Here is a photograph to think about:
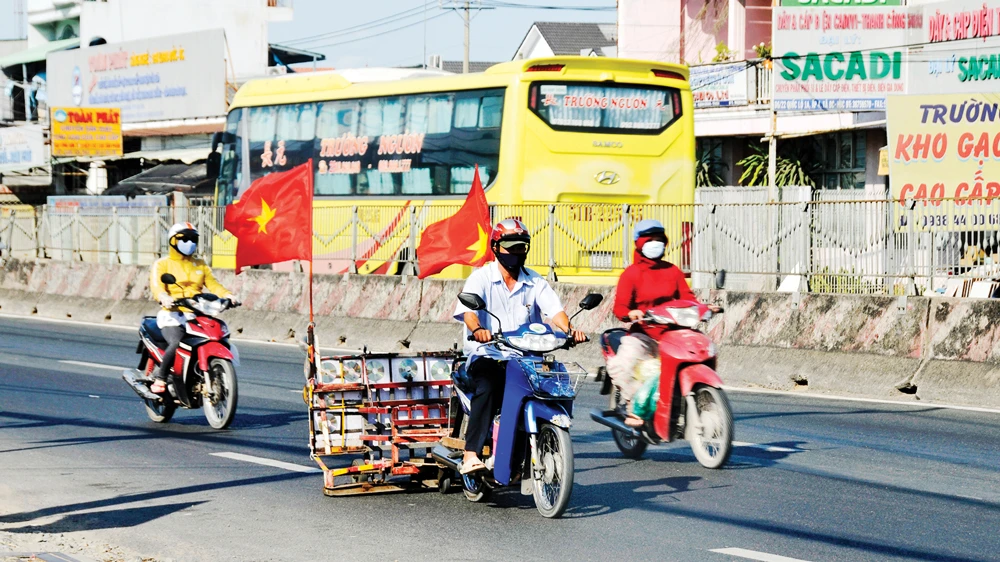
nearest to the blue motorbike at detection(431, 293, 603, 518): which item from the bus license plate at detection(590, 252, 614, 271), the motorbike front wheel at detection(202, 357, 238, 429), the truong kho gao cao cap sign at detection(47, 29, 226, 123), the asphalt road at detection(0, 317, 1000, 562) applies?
the asphalt road at detection(0, 317, 1000, 562)

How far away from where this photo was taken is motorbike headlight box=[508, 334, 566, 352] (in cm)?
759

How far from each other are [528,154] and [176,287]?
9.41m

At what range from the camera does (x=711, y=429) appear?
30.6ft

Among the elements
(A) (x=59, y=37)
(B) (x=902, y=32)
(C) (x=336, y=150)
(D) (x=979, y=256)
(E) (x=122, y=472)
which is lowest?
(E) (x=122, y=472)

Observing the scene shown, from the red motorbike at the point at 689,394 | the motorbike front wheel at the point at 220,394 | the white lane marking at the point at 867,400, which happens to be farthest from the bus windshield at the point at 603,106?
the red motorbike at the point at 689,394

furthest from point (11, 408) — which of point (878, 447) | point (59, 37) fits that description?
point (59, 37)

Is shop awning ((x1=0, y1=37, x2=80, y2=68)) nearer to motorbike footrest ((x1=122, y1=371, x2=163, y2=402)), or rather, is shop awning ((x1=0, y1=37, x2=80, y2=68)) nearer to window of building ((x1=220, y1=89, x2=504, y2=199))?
window of building ((x1=220, y1=89, x2=504, y2=199))

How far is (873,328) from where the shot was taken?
14.2 meters

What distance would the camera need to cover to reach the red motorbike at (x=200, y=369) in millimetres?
11492

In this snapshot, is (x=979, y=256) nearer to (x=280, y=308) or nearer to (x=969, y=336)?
(x=969, y=336)

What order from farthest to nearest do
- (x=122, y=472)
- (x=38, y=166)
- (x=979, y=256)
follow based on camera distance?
(x=38, y=166) → (x=979, y=256) → (x=122, y=472)

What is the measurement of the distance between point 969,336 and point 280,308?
11699 millimetres

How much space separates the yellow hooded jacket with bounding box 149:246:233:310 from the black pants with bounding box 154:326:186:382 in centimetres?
29

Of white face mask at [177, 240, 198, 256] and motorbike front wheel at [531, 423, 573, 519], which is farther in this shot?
white face mask at [177, 240, 198, 256]
